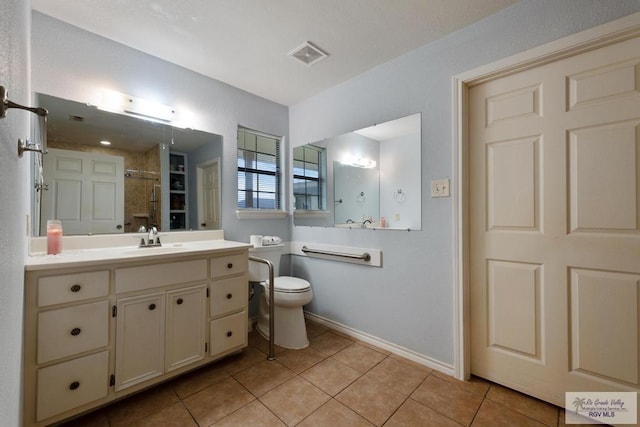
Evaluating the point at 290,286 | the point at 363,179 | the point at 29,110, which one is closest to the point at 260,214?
the point at 290,286

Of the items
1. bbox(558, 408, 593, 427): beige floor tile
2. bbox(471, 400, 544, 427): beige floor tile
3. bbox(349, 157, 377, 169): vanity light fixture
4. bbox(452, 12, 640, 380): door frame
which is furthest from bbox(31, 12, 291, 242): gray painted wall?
bbox(558, 408, 593, 427): beige floor tile

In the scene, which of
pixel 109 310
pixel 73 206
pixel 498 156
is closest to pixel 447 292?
pixel 498 156

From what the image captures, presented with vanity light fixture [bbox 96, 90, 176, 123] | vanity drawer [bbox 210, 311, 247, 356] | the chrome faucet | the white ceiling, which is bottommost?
vanity drawer [bbox 210, 311, 247, 356]

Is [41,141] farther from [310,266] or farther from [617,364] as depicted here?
[617,364]

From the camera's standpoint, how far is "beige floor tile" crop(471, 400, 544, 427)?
1.34 m

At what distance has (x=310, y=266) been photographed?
2.70m

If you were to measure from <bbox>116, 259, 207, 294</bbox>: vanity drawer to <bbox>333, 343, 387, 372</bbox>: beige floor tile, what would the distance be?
1.16 meters

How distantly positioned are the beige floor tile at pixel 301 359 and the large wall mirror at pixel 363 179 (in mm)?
1056

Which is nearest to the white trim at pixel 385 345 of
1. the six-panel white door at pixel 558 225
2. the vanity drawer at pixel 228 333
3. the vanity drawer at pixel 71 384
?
the six-panel white door at pixel 558 225

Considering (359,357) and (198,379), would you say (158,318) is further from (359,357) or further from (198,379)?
(359,357)

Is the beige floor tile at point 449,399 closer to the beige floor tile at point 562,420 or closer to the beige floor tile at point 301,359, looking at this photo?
the beige floor tile at point 562,420

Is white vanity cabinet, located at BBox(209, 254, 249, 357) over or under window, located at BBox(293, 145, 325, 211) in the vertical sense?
under

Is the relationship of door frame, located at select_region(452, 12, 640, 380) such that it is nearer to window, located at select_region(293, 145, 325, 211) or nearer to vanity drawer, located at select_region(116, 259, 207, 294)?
window, located at select_region(293, 145, 325, 211)

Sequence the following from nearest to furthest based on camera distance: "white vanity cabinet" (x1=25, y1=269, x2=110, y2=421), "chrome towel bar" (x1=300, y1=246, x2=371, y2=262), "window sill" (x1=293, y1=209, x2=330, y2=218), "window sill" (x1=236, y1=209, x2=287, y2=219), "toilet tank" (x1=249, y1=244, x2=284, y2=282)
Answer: "white vanity cabinet" (x1=25, y1=269, x2=110, y2=421), "chrome towel bar" (x1=300, y1=246, x2=371, y2=262), "toilet tank" (x1=249, y1=244, x2=284, y2=282), "window sill" (x1=236, y1=209, x2=287, y2=219), "window sill" (x1=293, y1=209, x2=330, y2=218)
